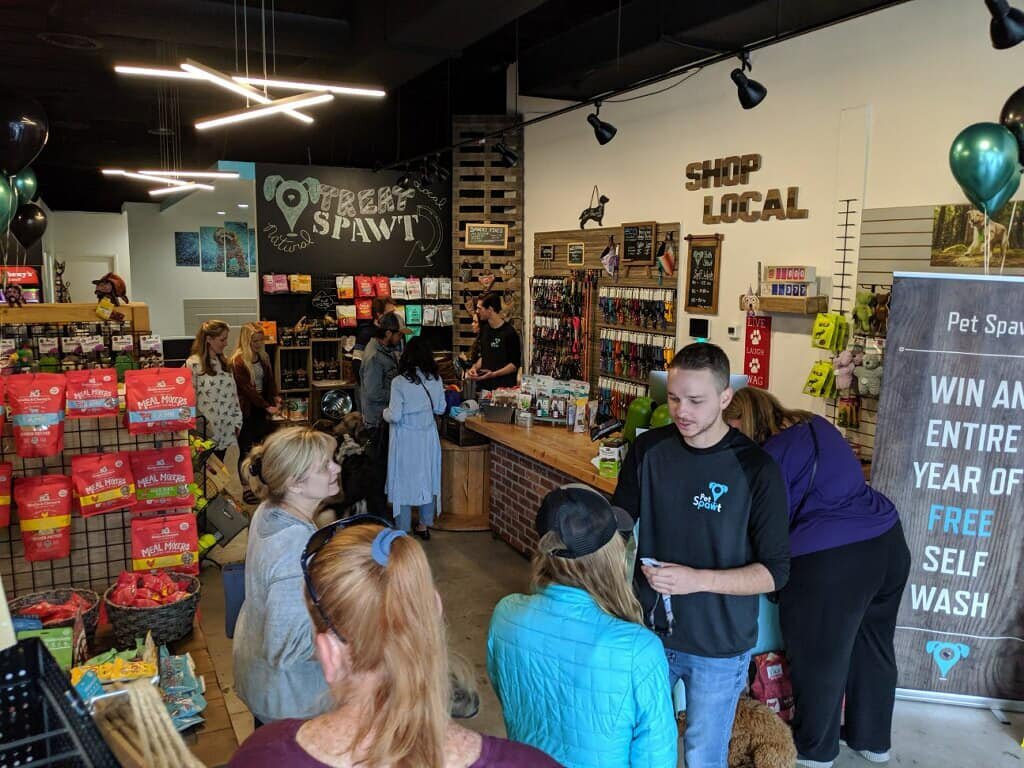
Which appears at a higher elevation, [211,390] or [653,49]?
[653,49]

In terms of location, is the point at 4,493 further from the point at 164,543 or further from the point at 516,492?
the point at 516,492

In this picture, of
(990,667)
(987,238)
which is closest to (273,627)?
(990,667)

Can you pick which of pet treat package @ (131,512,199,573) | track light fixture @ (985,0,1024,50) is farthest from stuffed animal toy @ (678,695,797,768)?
track light fixture @ (985,0,1024,50)

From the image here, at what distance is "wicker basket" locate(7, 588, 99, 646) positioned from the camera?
2.89 m

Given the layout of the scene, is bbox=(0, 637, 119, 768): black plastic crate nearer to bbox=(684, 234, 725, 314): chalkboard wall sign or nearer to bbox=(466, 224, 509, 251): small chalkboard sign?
bbox=(684, 234, 725, 314): chalkboard wall sign

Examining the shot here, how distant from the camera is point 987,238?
4.24 meters

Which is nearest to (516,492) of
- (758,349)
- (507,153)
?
(758,349)

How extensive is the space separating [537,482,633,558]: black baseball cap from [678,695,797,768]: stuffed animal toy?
1.55 metres

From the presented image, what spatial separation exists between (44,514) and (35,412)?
41cm

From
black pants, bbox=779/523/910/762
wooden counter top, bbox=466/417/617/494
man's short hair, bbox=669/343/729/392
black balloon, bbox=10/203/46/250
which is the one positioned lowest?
black pants, bbox=779/523/910/762

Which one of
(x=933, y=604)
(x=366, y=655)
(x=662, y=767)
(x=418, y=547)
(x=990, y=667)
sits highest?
(x=418, y=547)

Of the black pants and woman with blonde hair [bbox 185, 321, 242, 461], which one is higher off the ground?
woman with blonde hair [bbox 185, 321, 242, 461]

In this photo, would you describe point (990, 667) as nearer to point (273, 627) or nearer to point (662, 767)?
point (662, 767)

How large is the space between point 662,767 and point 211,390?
514 cm
